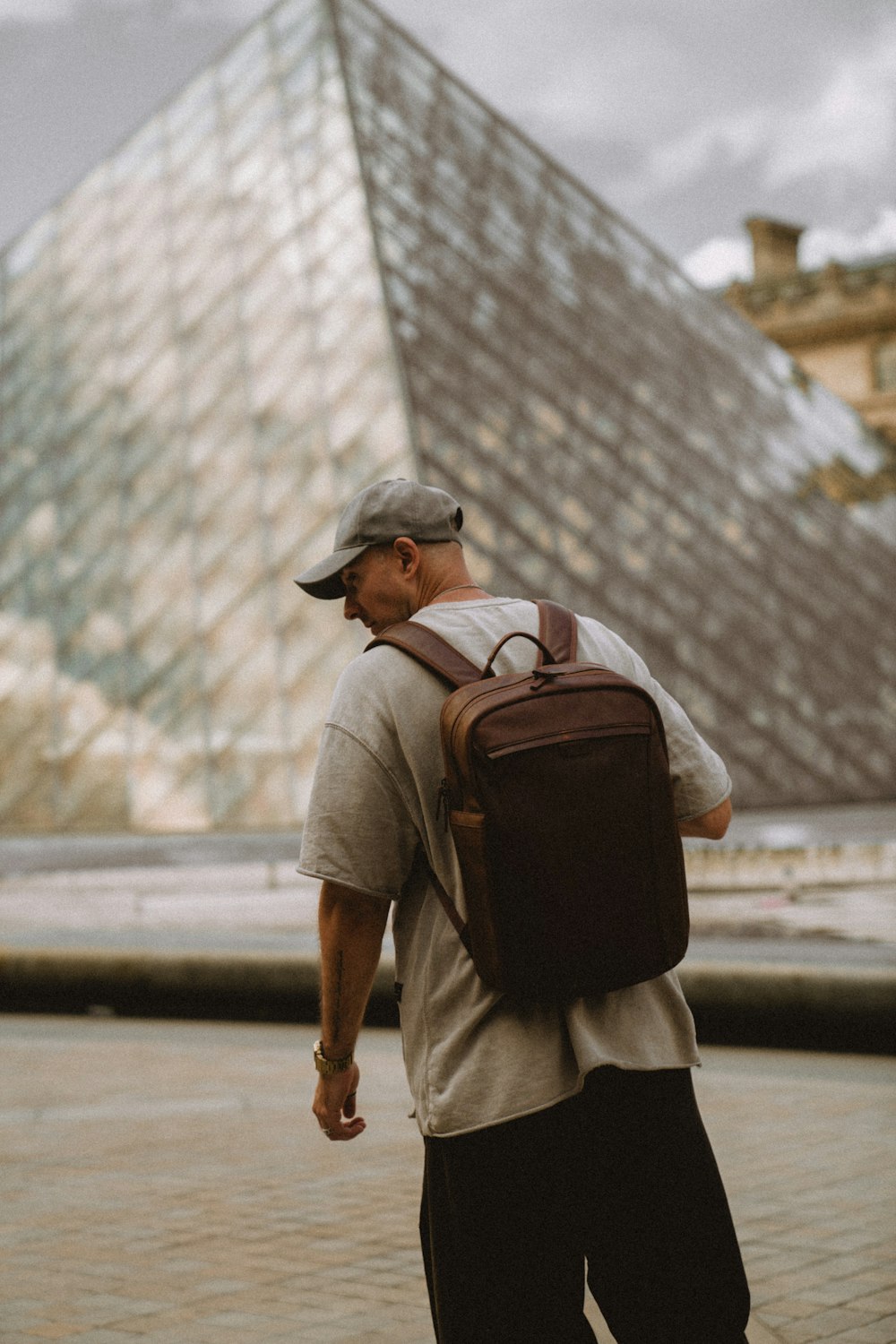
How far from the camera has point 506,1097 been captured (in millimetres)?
2043

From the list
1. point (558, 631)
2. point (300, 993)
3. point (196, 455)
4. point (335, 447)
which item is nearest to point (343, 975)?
point (558, 631)

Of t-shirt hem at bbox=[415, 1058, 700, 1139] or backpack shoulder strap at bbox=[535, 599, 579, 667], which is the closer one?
t-shirt hem at bbox=[415, 1058, 700, 1139]

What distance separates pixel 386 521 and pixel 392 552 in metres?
0.05

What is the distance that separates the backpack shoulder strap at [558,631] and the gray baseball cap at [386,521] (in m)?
0.16

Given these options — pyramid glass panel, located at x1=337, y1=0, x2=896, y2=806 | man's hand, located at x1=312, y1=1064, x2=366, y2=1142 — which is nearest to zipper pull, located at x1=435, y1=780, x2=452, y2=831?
man's hand, located at x1=312, y1=1064, x2=366, y2=1142

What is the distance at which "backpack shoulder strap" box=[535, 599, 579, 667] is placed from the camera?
219cm

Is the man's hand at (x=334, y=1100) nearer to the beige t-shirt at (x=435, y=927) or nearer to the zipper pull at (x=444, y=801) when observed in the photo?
the beige t-shirt at (x=435, y=927)

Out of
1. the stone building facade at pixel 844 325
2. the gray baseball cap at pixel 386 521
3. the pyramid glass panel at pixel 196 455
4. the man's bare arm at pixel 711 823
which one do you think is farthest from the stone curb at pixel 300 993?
the stone building facade at pixel 844 325

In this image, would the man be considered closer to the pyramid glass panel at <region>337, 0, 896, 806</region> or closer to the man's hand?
the man's hand

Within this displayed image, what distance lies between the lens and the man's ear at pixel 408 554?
2.33 metres

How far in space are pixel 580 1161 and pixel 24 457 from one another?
24416mm

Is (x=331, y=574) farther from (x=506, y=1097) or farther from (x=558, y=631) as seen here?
(x=506, y=1097)

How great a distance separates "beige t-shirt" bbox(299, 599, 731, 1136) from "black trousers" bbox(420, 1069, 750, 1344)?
0.14 ft

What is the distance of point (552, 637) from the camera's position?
2.21 metres
